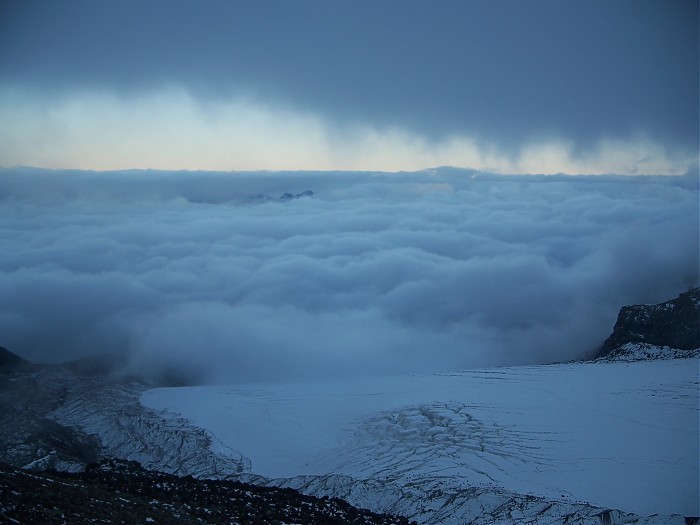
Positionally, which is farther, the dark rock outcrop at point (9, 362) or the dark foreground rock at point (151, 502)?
the dark rock outcrop at point (9, 362)

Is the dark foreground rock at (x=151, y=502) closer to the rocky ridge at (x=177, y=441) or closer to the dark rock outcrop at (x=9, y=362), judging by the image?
the rocky ridge at (x=177, y=441)

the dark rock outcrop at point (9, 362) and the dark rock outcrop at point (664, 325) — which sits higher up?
the dark rock outcrop at point (664, 325)

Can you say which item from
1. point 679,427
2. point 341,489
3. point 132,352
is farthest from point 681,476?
point 132,352

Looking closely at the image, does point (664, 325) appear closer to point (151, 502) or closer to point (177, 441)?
point (177, 441)

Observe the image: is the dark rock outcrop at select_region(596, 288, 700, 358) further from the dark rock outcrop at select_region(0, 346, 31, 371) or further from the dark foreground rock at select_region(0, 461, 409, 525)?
the dark rock outcrop at select_region(0, 346, 31, 371)

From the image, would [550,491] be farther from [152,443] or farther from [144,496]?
[152,443]

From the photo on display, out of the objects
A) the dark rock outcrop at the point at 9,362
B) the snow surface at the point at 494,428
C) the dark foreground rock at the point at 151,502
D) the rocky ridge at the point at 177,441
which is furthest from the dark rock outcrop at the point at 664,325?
the dark rock outcrop at the point at 9,362
